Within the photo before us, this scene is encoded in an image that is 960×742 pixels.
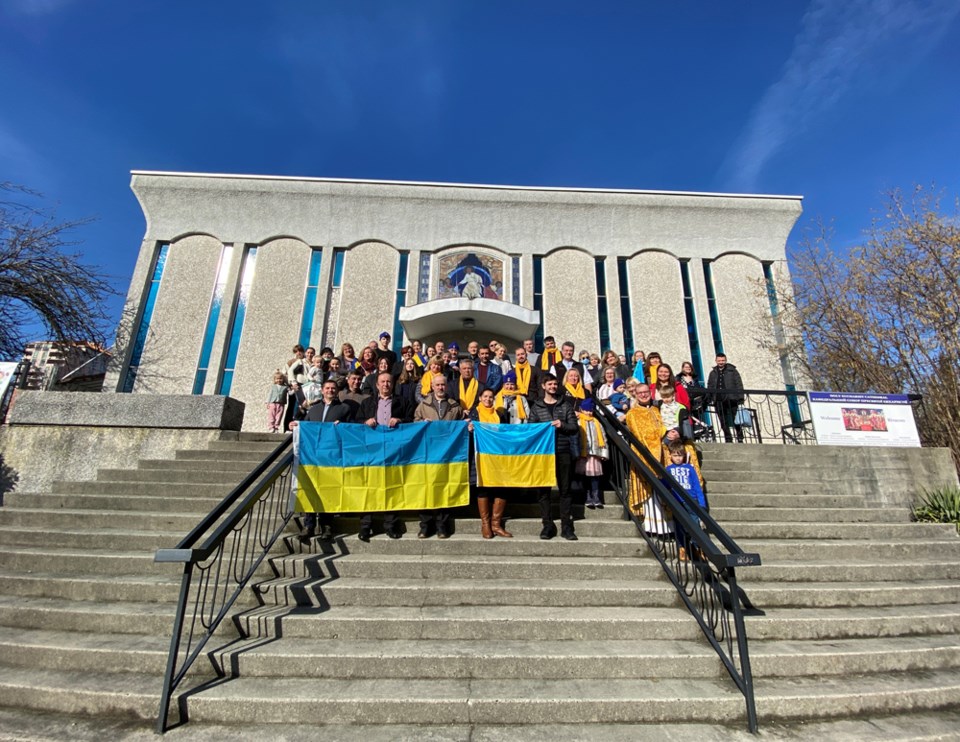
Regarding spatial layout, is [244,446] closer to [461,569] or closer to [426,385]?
[426,385]

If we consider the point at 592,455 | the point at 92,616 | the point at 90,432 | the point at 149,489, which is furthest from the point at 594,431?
the point at 90,432

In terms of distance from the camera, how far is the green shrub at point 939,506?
6840 millimetres

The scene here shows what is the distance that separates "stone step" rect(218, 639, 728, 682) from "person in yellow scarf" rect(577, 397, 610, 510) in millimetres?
2320

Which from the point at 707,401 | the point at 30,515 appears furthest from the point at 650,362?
the point at 30,515

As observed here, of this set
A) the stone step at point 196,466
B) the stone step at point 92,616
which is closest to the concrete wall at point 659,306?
the stone step at point 196,466

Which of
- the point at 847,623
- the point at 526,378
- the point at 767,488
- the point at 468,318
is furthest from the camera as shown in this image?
the point at 468,318

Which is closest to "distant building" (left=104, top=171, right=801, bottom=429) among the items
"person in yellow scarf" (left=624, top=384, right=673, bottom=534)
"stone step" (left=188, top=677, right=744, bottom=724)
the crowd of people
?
the crowd of people

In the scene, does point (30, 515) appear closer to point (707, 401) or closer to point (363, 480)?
point (363, 480)

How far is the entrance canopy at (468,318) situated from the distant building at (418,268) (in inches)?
22.1

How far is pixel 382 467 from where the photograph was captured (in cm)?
535

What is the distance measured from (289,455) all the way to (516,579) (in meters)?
2.86

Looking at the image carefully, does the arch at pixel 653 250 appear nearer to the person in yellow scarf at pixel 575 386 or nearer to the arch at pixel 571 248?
the arch at pixel 571 248

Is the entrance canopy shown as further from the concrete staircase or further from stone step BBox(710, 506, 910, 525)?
stone step BBox(710, 506, 910, 525)

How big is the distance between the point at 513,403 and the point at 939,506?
23.2 feet
